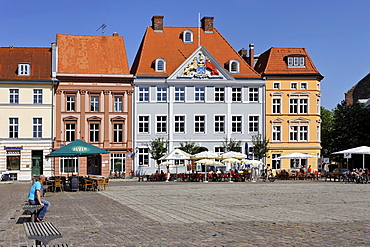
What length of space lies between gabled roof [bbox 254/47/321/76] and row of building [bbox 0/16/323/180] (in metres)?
0.12

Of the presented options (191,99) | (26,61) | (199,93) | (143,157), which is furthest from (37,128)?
(199,93)

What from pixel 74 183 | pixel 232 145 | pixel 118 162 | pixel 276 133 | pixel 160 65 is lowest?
pixel 74 183

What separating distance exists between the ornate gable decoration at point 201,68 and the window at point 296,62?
6.99 m

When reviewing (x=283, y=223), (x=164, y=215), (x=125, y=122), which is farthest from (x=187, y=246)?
(x=125, y=122)

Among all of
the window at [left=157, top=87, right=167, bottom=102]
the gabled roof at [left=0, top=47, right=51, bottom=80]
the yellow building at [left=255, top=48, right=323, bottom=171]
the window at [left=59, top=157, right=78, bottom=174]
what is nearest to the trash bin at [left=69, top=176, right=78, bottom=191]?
the window at [left=59, top=157, right=78, bottom=174]

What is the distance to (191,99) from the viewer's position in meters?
58.0

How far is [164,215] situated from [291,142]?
144 feet

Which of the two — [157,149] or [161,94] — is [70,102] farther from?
[157,149]

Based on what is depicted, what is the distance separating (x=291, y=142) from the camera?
5988cm

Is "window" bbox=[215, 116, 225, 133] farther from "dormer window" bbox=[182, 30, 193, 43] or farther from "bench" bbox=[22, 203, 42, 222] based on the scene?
"bench" bbox=[22, 203, 42, 222]

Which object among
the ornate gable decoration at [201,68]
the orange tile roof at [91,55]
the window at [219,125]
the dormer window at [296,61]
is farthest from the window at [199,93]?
the dormer window at [296,61]

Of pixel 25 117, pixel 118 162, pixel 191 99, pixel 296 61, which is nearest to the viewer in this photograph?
pixel 25 117

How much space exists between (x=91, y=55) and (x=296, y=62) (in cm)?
2109

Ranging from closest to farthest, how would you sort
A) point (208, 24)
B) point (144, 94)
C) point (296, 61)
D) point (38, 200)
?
point (38, 200)
point (144, 94)
point (296, 61)
point (208, 24)
